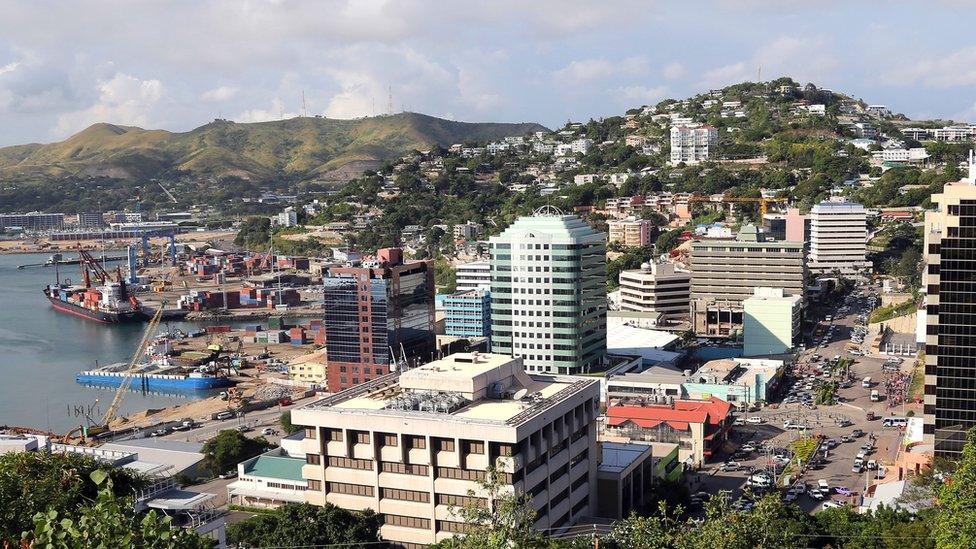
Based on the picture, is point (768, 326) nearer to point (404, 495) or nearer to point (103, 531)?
point (404, 495)

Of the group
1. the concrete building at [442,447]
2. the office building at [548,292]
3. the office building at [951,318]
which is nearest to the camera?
the concrete building at [442,447]

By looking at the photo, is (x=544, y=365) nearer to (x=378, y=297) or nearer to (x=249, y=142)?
(x=378, y=297)

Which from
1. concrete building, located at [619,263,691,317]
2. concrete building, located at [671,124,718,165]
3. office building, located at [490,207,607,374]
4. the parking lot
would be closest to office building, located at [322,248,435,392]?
office building, located at [490,207,607,374]

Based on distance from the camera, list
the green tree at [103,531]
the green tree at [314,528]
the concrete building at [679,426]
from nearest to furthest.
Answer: the green tree at [103,531] < the green tree at [314,528] < the concrete building at [679,426]

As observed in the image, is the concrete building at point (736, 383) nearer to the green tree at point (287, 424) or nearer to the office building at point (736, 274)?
the office building at point (736, 274)

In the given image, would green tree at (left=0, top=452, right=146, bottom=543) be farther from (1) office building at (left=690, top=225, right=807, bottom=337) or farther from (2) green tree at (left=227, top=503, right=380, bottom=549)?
(1) office building at (left=690, top=225, right=807, bottom=337)

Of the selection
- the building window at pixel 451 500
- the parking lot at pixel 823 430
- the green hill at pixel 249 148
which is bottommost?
the parking lot at pixel 823 430

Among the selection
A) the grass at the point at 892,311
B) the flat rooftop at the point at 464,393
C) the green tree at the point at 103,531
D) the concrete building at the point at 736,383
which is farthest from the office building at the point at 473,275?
the green tree at the point at 103,531
